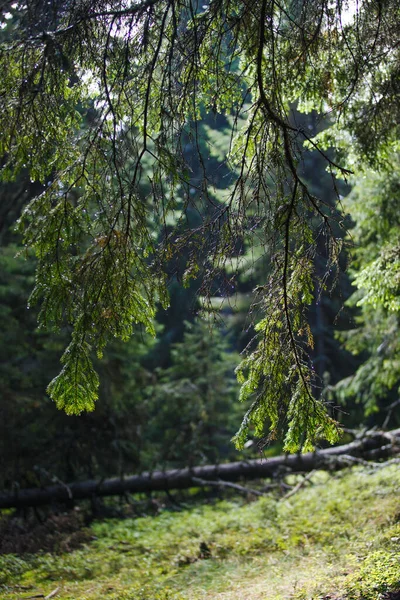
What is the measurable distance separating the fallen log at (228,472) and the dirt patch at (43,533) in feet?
1.51

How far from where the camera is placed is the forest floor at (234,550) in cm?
527

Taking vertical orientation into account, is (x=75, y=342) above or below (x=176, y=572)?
above

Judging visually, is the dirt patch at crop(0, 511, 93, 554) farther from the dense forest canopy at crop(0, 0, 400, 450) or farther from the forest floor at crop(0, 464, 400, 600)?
the dense forest canopy at crop(0, 0, 400, 450)

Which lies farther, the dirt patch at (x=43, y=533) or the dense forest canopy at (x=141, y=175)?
the dirt patch at (x=43, y=533)

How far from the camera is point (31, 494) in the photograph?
384 inches

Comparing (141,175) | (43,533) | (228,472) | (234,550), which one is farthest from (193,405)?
(141,175)

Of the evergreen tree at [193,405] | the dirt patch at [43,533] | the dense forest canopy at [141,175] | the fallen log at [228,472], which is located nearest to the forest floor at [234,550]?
the dirt patch at [43,533]

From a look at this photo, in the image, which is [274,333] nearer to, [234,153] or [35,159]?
[234,153]

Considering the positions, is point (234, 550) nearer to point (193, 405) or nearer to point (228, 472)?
point (228, 472)

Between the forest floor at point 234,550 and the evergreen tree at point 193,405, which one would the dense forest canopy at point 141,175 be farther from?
the evergreen tree at point 193,405

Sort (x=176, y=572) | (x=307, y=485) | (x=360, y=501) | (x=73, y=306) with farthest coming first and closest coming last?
(x=307, y=485) → (x=360, y=501) → (x=176, y=572) → (x=73, y=306)

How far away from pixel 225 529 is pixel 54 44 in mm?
7222

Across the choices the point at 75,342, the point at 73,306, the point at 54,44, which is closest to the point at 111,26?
the point at 54,44

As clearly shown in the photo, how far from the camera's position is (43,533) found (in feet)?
28.3
